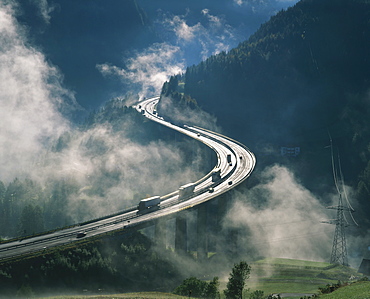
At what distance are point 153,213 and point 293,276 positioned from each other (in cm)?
3957

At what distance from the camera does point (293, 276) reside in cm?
9544

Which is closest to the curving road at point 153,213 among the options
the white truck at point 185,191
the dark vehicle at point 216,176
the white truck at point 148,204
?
the dark vehicle at point 216,176

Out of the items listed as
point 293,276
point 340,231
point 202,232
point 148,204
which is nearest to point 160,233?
point 148,204

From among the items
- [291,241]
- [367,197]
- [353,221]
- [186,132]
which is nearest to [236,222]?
[291,241]

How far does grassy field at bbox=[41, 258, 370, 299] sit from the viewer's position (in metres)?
85.9

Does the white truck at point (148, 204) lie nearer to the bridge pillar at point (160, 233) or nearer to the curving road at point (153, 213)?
the curving road at point (153, 213)

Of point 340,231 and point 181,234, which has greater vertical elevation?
point 340,231

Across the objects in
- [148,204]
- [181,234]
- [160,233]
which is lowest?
[181,234]

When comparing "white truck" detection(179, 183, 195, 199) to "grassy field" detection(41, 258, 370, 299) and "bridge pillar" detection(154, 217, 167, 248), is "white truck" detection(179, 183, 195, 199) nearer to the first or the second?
"bridge pillar" detection(154, 217, 167, 248)

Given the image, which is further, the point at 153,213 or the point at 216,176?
the point at 216,176

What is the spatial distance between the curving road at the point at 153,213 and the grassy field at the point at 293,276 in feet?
81.9

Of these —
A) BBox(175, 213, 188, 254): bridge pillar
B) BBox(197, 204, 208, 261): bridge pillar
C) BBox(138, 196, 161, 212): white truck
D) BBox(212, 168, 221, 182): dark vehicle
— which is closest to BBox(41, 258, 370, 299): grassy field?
BBox(197, 204, 208, 261): bridge pillar

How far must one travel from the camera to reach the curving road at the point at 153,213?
3164 inches

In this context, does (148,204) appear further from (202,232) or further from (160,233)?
(202,232)
